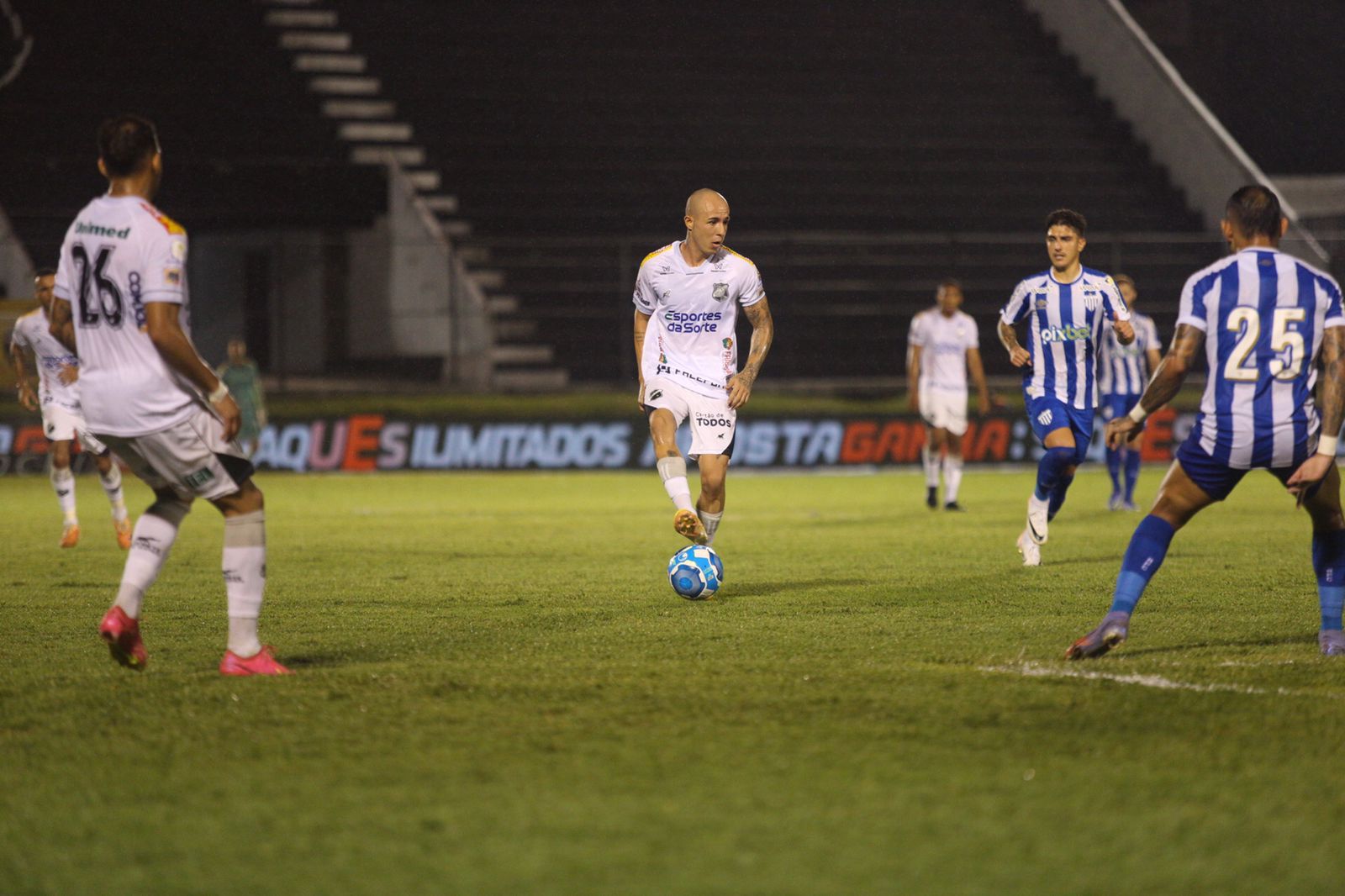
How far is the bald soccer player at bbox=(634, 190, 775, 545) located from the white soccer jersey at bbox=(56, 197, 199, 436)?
136 inches

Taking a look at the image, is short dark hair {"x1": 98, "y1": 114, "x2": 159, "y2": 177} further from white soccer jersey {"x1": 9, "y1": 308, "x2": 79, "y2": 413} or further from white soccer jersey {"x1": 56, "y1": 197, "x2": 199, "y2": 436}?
white soccer jersey {"x1": 9, "y1": 308, "x2": 79, "y2": 413}

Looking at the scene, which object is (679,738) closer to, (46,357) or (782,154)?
(46,357)

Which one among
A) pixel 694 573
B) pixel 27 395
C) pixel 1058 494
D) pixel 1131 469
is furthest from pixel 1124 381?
pixel 27 395

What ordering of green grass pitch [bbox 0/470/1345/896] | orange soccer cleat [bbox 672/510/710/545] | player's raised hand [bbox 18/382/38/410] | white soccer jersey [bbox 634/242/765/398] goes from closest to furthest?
green grass pitch [bbox 0/470/1345/896], orange soccer cleat [bbox 672/510/710/545], white soccer jersey [bbox 634/242/765/398], player's raised hand [bbox 18/382/38/410]

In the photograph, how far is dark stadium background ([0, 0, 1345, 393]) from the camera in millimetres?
23531

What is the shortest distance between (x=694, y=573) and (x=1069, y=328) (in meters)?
3.30

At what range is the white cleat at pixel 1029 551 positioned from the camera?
988 centimetres

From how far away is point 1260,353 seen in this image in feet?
19.8

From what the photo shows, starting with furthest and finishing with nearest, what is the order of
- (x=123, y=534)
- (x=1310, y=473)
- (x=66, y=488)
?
(x=66, y=488)
(x=123, y=534)
(x=1310, y=473)

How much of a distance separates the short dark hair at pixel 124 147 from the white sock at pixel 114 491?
262 inches

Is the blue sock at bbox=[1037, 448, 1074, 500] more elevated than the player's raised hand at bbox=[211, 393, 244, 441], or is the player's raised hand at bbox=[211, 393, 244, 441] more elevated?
the player's raised hand at bbox=[211, 393, 244, 441]

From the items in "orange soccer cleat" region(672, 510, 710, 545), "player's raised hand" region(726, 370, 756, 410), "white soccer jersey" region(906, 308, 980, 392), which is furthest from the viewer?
"white soccer jersey" region(906, 308, 980, 392)

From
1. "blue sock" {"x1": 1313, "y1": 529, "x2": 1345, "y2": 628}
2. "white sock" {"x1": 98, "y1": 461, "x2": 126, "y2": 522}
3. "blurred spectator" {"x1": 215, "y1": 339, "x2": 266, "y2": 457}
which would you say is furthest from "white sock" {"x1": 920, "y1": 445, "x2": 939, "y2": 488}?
Result: "blurred spectator" {"x1": 215, "y1": 339, "x2": 266, "y2": 457}

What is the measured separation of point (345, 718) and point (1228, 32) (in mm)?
30777
